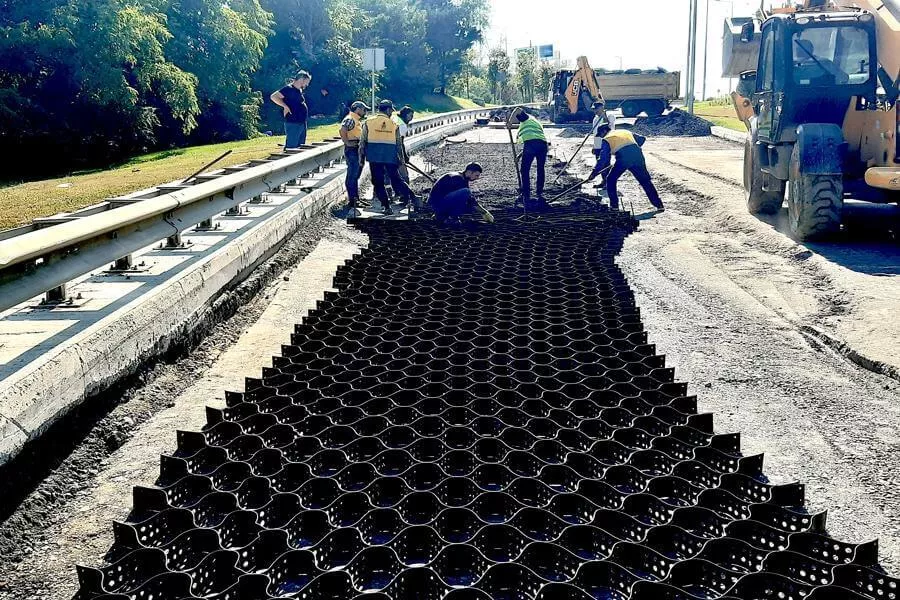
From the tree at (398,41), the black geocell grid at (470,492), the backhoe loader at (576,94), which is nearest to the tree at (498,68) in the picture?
the tree at (398,41)

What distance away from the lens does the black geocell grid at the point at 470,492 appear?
109 inches

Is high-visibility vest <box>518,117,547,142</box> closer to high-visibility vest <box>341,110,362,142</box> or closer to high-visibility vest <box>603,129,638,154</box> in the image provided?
high-visibility vest <box>603,129,638,154</box>

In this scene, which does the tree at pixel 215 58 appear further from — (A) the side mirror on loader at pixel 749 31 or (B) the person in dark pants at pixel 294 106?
(A) the side mirror on loader at pixel 749 31

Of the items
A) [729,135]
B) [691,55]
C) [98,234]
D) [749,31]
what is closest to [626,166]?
[749,31]

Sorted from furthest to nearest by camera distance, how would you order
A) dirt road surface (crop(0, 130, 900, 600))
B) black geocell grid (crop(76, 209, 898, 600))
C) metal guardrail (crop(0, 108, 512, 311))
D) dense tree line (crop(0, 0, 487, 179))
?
dense tree line (crop(0, 0, 487, 179))
metal guardrail (crop(0, 108, 512, 311))
dirt road surface (crop(0, 130, 900, 600))
black geocell grid (crop(76, 209, 898, 600))

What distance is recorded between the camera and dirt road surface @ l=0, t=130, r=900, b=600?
125 inches

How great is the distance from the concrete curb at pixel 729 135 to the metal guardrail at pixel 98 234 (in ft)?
63.8

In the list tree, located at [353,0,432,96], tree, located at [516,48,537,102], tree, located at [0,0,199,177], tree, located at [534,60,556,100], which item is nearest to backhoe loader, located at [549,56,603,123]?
tree, located at [0,0,199,177]

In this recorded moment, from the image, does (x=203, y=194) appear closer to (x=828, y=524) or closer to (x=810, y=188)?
(x=828, y=524)

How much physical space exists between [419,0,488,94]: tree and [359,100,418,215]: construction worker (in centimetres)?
5748

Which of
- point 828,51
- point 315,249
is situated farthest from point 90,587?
point 828,51

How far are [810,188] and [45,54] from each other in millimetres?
22523

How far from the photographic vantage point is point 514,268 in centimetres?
740

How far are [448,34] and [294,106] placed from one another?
61.1m
